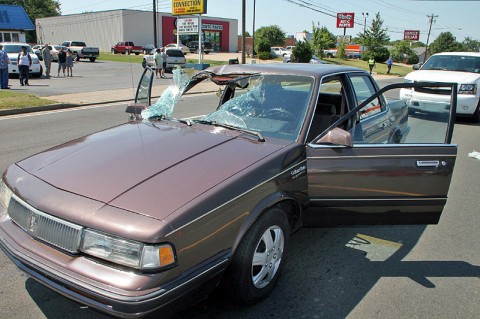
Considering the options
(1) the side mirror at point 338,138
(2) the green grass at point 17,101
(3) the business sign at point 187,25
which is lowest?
(2) the green grass at point 17,101

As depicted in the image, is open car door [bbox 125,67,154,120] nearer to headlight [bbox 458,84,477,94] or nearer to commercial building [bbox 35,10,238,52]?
headlight [bbox 458,84,477,94]

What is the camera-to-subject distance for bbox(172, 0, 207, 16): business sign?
3312 centimetres

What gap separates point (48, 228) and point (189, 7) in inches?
1364

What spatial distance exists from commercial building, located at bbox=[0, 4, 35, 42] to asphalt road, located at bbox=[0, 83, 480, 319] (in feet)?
165

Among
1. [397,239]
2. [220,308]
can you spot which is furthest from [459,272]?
[220,308]

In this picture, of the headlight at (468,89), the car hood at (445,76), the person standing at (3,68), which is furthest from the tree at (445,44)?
the person standing at (3,68)

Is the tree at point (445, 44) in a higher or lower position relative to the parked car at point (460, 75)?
higher

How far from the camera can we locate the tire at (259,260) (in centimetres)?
265

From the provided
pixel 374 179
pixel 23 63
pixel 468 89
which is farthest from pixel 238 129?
pixel 23 63

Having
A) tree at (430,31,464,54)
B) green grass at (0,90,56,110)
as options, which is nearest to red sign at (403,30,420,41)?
tree at (430,31,464,54)

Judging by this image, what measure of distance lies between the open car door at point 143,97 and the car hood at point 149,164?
0.83 meters

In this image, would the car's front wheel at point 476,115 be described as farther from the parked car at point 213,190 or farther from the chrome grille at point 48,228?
the chrome grille at point 48,228

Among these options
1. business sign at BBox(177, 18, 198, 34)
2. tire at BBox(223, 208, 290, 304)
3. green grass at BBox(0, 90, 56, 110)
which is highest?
business sign at BBox(177, 18, 198, 34)

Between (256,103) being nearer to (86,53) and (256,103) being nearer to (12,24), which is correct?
(86,53)
